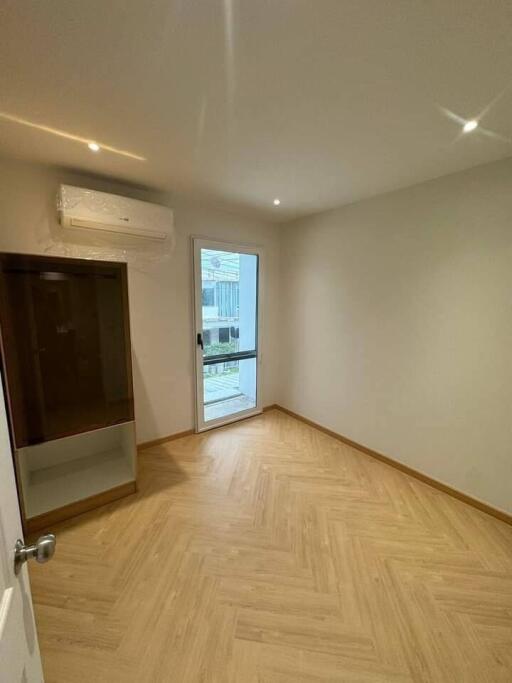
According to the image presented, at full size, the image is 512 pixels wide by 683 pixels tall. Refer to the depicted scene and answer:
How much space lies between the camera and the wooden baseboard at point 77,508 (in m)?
1.89

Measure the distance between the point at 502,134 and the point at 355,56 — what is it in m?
1.14

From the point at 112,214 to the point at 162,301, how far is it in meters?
0.86

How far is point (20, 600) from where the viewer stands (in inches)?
27.7

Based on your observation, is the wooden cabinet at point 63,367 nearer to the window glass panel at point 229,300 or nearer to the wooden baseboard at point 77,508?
the wooden baseboard at point 77,508

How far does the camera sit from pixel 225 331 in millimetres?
3455

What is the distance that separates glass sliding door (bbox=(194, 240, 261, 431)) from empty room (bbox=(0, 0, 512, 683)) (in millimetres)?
40

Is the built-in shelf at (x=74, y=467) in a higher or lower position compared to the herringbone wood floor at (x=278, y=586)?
higher

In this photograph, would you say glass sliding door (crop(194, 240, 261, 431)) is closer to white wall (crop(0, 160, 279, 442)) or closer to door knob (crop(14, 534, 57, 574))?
white wall (crop(0, 160, 279, 442))

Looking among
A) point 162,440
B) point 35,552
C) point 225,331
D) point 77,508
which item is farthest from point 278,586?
point 225,331

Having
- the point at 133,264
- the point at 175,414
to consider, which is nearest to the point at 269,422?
→ the point at 175,414

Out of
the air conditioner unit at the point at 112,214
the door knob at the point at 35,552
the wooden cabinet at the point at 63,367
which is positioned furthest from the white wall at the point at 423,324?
the door knob at the point at 35,552

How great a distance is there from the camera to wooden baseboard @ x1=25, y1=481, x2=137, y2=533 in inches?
74.3

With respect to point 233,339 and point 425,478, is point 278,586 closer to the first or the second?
point 425,478

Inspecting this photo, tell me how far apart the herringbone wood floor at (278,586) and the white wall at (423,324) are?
17.8 inches
